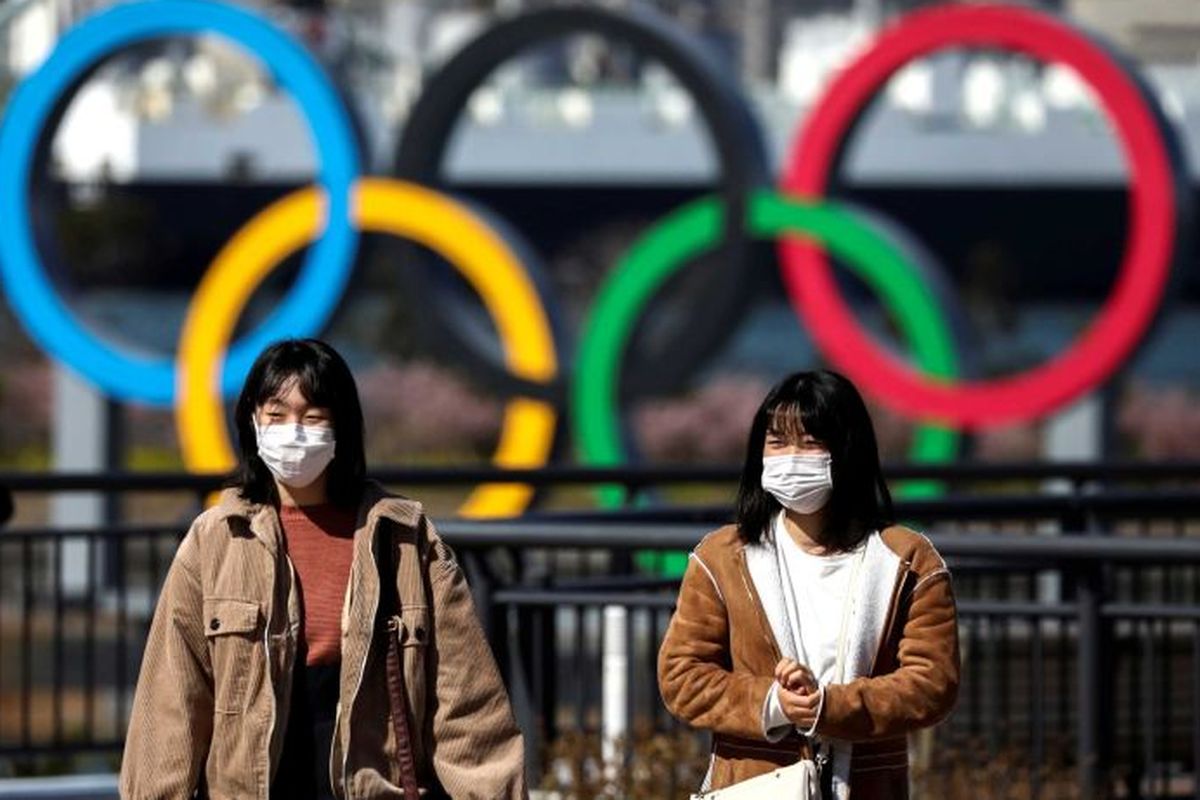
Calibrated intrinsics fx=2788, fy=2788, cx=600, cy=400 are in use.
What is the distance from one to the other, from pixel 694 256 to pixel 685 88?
4.27 feet

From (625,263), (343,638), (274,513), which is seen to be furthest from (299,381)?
(625,263)

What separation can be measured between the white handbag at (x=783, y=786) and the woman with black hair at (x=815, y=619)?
0.01m

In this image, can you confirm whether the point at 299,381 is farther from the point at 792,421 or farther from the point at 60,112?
the point at 60,112

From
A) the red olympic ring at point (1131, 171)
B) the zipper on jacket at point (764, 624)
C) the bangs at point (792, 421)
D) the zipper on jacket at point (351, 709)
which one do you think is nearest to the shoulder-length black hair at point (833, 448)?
the bangs at point (792, 421)

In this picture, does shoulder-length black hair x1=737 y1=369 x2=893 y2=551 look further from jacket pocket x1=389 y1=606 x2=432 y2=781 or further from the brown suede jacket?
jacket pocket x1=389 y1=606 x2=432 y2=781

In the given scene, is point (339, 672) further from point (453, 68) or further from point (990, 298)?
point (990, 298)

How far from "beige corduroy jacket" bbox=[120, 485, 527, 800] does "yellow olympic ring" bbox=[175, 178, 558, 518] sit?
43.8 ft

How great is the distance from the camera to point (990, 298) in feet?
169

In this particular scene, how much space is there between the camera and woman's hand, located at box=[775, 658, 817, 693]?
189 inches

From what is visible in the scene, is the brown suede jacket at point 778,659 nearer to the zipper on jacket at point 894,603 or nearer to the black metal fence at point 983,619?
the zipper on jacket at point 894,603

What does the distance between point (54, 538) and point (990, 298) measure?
41.9 metres

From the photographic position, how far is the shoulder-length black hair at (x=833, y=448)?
16.3ft

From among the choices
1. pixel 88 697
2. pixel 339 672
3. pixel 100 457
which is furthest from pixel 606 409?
pixel 339 672

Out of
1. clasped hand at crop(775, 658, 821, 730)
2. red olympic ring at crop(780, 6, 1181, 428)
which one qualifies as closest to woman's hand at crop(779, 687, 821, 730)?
clasped hand at crop(775, 658, 821, 730)
